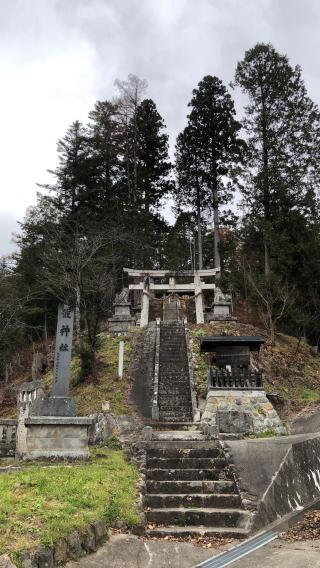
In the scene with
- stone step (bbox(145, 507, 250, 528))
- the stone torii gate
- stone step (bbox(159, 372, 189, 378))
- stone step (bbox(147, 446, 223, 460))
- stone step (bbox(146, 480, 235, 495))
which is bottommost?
stone step (bbox(145, 507, 250, 528))

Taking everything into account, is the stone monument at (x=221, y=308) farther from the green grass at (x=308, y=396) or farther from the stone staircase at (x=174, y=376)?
the green grass at (x=308, y=396)

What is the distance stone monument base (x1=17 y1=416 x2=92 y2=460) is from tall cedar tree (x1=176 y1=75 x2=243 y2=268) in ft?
72.6

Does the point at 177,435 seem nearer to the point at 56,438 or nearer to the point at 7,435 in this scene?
the point at 56,438

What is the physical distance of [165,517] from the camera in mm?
Result: 7855

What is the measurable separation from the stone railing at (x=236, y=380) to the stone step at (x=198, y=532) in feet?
23.7

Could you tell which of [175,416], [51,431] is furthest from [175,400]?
[51,431]

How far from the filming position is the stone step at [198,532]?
732 centimetres

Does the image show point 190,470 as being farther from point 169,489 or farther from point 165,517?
point 165,517

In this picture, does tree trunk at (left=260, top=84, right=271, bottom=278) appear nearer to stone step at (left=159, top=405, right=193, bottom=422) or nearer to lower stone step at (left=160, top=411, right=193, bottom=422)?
stone step at (left=159, top=405, right=193, bottom=422)

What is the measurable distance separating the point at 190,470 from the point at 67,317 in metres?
5.20

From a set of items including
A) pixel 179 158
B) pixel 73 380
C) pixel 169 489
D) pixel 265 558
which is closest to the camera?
→ pixel 265 558

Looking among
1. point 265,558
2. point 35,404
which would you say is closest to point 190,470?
point 265,558

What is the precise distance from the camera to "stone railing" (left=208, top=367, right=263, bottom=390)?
48.0 ft

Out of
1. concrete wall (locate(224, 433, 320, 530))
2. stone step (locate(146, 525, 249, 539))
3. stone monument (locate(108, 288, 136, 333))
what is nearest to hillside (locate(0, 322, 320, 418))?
stone monument (locate(108, 288, 136, 333))
